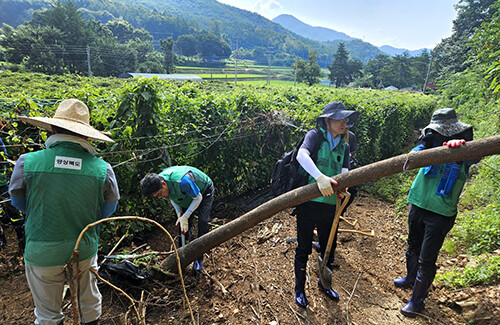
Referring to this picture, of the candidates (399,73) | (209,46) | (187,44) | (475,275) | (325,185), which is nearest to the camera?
(325,185)

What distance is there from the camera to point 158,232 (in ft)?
14.2

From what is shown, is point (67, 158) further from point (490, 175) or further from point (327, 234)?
point (490, 175)

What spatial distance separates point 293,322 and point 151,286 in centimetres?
163

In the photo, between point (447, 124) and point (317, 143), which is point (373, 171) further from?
point (447, 124)

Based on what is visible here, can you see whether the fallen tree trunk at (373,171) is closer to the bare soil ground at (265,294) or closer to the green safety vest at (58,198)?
the bare soil ground at (265,294)

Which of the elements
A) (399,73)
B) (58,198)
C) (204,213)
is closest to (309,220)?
(204,213)

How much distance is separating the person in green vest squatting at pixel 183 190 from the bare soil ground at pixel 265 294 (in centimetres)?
48

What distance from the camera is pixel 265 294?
10.3 feet

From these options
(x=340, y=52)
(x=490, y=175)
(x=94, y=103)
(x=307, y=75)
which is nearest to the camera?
(x=94, y=103)

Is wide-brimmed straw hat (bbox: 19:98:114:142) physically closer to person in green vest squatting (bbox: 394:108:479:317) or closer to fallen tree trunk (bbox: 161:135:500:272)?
fallen tree trunk (bbox: 161:135:500:272)

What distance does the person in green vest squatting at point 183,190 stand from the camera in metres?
2.80

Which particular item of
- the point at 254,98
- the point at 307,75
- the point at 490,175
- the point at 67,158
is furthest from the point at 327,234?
the point at 307,75

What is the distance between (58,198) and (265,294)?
7.72ft

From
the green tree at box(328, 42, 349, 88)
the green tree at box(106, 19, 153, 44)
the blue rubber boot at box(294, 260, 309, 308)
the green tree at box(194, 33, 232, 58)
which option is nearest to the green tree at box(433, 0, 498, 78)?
the blue rubber boot at box(294, 260, 309, 308)
